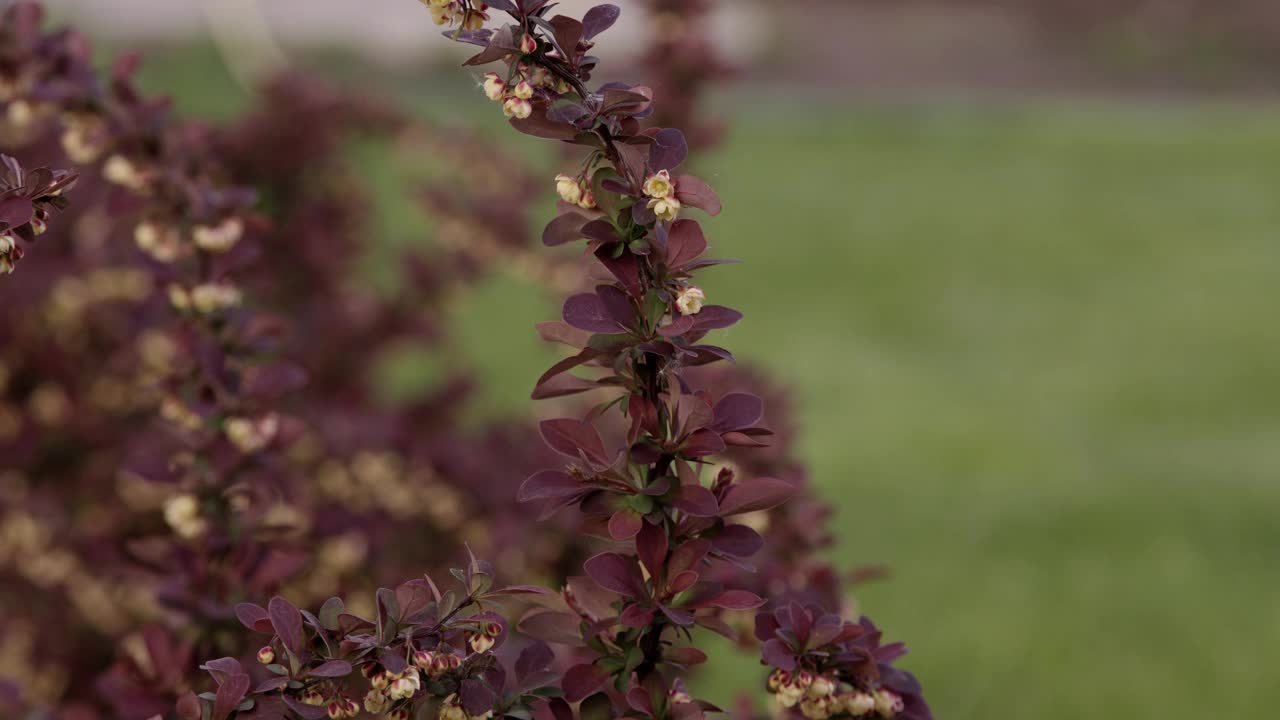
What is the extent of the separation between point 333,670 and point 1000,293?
15.0ft

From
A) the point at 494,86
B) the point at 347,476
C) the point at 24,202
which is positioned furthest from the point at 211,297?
the point at 347,476

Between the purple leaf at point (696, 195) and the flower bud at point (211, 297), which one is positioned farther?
the flower bud at point (211, 297)

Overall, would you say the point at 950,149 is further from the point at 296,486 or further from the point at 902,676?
the point at 902,676

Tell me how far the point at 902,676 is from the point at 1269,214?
5435 mm

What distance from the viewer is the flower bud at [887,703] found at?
2.56 feet

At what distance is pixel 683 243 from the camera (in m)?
0.77

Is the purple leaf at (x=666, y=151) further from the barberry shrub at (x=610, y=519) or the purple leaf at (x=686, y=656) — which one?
the purple leaf at (x=686, y=656)

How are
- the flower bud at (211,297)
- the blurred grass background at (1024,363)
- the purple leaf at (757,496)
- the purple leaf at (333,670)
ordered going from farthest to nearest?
1. the blurred grass background at (1024,363)
2. the flower bud at (211,297)
3. the purple leaf at (757,496)
4. the purple leaf at (333,670)

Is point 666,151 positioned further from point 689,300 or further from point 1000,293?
point 1000,293

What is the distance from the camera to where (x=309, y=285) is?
2625 mm

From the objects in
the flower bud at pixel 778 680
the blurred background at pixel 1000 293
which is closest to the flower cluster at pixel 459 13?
the flower bud at pixel 778 680

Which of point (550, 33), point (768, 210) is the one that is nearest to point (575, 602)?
point (550, 33)

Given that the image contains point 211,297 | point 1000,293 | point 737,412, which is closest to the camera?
point 737,412

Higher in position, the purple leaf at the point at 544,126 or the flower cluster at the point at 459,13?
the flower cluster at the point at 459,13
